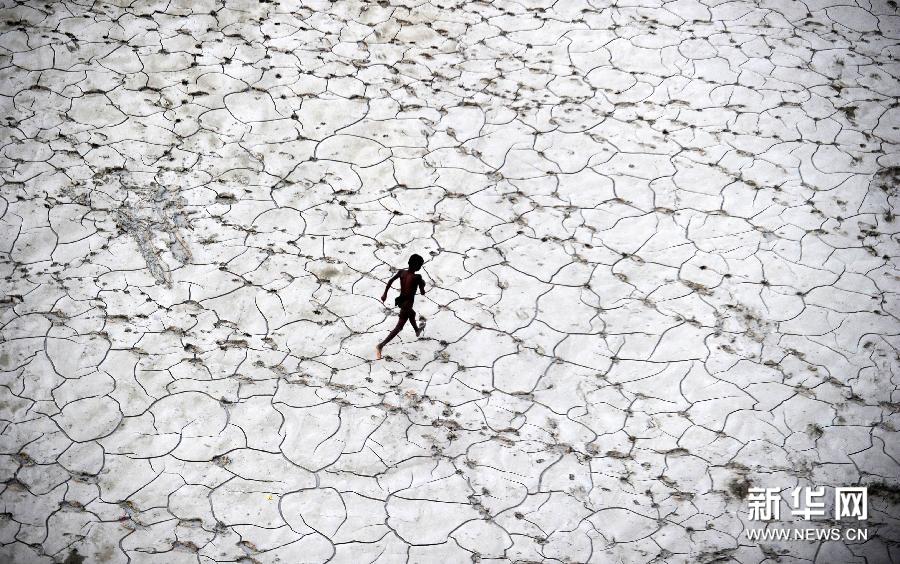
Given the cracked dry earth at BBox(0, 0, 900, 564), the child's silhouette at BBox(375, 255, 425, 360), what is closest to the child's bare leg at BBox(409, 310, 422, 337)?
the child's silhouette at BBox(375, 255, 425, 360)

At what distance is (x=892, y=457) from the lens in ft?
9.93

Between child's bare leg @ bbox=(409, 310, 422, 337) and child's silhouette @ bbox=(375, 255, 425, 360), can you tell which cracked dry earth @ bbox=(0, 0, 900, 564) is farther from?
child's silhouette @ bbox=(375, 255, 425, 360)

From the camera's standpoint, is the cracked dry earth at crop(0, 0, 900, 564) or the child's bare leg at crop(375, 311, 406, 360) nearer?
the cracked dry earth at crop(0, 0, 900, 564)

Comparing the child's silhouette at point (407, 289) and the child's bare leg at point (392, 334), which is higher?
the child's silhouette at point (407, 289)

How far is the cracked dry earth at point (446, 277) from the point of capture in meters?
2.93

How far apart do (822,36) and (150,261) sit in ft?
13.2

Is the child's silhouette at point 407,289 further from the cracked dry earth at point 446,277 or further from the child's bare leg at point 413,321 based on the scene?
the cracked dry earth at point 446,277

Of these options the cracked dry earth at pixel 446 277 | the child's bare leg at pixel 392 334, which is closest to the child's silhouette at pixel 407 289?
the child's bare leg at pixel 392 334

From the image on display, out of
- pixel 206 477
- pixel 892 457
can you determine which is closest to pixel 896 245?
pixel 892 457

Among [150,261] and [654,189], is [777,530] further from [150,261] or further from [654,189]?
[150,261]

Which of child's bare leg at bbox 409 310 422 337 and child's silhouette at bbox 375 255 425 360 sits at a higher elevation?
child's silhouette at bbox 375 255 425 360

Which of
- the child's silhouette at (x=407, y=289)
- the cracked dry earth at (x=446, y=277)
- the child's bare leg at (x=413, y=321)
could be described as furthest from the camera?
the child's bare leg at (x=413, y=321)

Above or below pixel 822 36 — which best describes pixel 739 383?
below

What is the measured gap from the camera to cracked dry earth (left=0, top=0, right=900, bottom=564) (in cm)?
293
